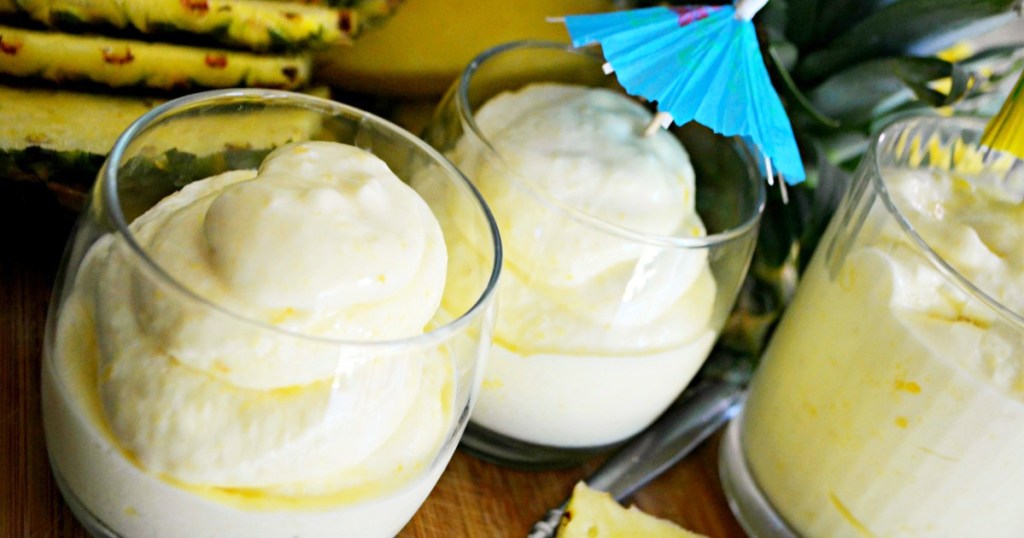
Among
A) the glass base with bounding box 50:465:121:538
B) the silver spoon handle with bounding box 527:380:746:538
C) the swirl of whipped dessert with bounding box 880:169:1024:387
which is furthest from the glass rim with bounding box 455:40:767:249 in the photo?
the glass base with bounding box 50:465:121:538

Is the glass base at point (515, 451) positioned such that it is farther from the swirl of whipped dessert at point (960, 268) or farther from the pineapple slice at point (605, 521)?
the swirl of whipped dessert at point (960, 268)

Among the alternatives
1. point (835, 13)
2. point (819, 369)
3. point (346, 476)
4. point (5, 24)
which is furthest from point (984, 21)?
point (5, 24)

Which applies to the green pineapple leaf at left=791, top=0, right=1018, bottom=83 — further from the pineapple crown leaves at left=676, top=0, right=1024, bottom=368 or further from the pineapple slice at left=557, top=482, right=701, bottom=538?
the pineapple slice at left=557, top=482, right=701, bottom=538

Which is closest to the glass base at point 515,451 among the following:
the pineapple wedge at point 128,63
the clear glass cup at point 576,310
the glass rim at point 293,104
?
the clear glass cup at point 576,310

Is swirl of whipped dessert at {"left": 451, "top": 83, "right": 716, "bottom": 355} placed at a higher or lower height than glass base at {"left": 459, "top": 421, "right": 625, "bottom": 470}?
higher

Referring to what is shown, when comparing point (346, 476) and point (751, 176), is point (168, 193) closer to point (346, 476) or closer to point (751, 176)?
point (346, 476)

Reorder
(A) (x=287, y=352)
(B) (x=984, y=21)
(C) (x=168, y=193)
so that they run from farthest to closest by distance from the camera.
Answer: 1. (B) (x=984, y=21)
2. (C) (x=168, y=193)
3. (A) (x=287, y=352)
